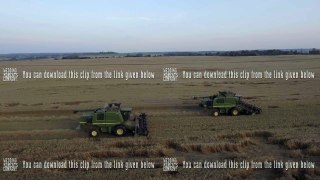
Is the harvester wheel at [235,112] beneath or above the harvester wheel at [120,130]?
above

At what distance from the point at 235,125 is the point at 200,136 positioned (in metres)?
3.66

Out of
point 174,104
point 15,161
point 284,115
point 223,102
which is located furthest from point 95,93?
point 15,161

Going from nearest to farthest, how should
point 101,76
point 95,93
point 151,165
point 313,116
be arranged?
point 151,165
point 313,116
point 95,93
point 101,76

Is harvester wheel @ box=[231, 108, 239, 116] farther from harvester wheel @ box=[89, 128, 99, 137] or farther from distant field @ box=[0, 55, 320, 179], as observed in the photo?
harvester wheel @ box=[89, 128, 99, 137]

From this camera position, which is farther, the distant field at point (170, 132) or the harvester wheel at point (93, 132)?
the harvester wheel at point (93, 132)

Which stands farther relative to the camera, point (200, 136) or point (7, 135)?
point (7, 135)

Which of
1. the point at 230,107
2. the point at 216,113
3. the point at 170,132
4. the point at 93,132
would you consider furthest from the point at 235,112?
the point at 93,132

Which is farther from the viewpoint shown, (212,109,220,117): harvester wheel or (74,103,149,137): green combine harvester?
(212,109,220,117): harvester wheel

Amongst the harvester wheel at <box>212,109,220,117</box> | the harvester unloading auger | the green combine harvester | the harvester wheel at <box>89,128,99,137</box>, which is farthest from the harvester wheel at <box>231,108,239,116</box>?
the harvester wheel at <box>89,128,99,137</box>

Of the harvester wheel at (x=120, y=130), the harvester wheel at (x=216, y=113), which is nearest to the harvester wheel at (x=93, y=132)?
the harvester wheel at (x=120, y=130)

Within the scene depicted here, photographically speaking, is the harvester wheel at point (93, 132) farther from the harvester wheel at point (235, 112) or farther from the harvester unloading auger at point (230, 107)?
the harvester wheel at point (235, 112)

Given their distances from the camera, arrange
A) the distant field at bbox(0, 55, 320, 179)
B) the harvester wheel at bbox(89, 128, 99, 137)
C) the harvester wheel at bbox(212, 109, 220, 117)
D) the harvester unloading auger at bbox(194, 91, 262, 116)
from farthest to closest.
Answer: the harvester wheel at bbox(212, 109, 220, 117) → the harvester unloading auger at bbox(194, 91, 262, 116) → the harvester wheel at bbox(89, 128, 99, 137) → the distant field at bbox(0, 55, 320, 179)

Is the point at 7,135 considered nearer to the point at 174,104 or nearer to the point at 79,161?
the point at 79,161

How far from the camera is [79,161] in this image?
678 inches
